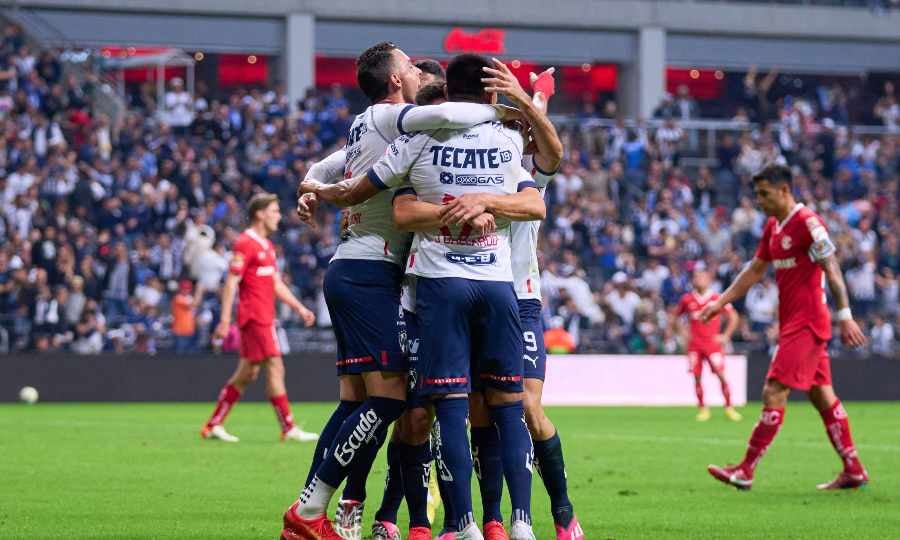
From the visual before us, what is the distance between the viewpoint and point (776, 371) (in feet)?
37.9

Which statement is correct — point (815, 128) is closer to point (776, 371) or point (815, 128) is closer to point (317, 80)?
point (317, 80)

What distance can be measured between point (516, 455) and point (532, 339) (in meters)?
0.85

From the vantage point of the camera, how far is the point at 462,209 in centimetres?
737

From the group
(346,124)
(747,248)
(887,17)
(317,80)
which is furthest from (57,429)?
(887,17)

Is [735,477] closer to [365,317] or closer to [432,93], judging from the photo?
[365,317]

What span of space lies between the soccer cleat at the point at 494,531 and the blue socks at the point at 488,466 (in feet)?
0.23

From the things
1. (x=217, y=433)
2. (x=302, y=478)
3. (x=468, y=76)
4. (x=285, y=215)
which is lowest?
(x=217, y=433)

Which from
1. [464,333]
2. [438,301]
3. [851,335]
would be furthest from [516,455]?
[851,335]

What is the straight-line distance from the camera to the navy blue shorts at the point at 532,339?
8219mm

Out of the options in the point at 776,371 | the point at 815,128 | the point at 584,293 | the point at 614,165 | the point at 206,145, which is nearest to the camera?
the point at 776,371

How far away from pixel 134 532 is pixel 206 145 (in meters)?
24.2

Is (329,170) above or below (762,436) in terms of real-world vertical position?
above

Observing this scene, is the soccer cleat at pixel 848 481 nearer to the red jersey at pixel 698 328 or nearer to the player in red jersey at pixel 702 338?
the player in red jersey at pixel 702 338

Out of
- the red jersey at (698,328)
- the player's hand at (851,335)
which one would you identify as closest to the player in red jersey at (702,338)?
the red jersey at (698,328)
